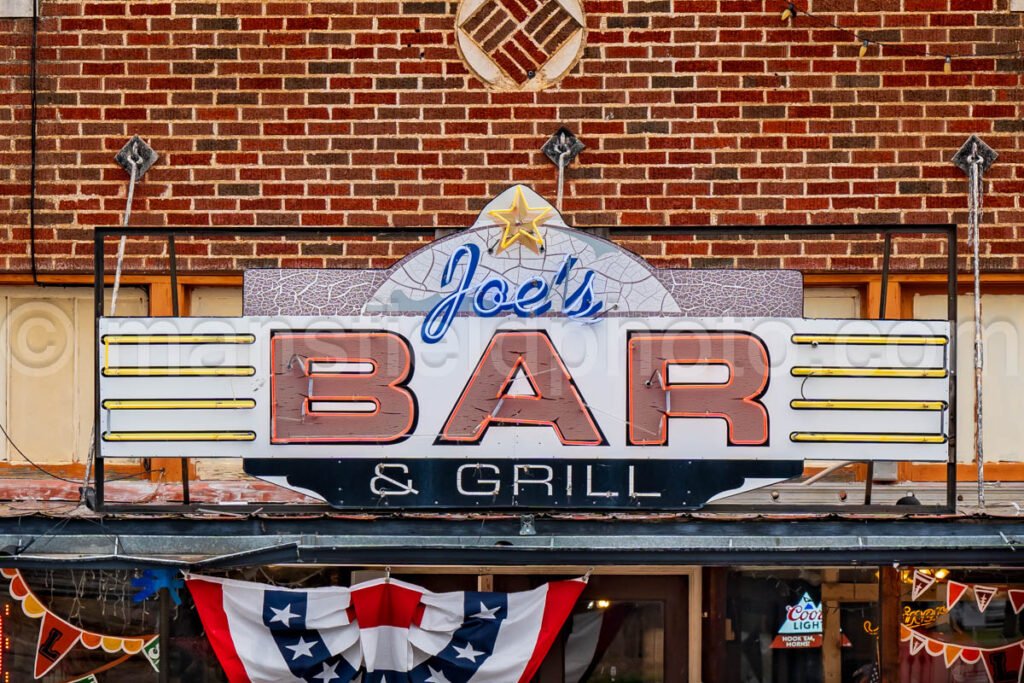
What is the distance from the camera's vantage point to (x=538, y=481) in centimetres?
516

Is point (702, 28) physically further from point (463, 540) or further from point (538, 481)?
point (463, 540)

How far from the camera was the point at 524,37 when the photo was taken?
644 cm

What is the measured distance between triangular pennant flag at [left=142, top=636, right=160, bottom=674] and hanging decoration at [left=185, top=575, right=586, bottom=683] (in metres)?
0.68

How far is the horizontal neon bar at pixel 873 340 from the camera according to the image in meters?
5.16

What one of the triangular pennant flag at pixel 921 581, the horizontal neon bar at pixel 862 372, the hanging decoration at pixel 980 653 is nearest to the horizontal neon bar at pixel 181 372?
the horizontal neon bar at pixel 862 372

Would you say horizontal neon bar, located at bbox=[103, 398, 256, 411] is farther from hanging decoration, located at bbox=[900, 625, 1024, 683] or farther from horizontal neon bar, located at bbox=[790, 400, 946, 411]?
hanging decoration, located at bbox=[900, 625, 1024, 683]

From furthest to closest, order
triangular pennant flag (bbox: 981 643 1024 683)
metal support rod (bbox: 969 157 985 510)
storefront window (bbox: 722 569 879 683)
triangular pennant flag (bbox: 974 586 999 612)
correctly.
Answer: storefront window (bbox: 722 569 879 683) → triangular pennant flag (bbox: 974 586 999 612) → triangular pennant flag (bbox: 981 643 1024 683) → metal support rod (bbox: 969 157 985 510)

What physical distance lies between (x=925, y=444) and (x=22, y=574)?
5210mm

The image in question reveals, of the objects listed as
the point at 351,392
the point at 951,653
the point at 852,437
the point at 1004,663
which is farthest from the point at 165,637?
the point at 1004,663

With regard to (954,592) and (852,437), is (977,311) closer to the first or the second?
(852,437)

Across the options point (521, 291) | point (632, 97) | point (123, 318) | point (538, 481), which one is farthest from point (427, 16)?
point (538, 481)

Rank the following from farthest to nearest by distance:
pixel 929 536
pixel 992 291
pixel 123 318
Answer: pixel 992 291
pixel 123 318
pixel 929 536

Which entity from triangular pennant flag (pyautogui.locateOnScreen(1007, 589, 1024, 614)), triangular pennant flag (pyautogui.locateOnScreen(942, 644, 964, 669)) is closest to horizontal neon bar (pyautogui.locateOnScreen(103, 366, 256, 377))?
triangular pennant flag (pyautogui.locateOnScreen(942, 644, 964, 669))

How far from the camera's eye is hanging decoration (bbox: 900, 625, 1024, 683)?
6.11 metres
